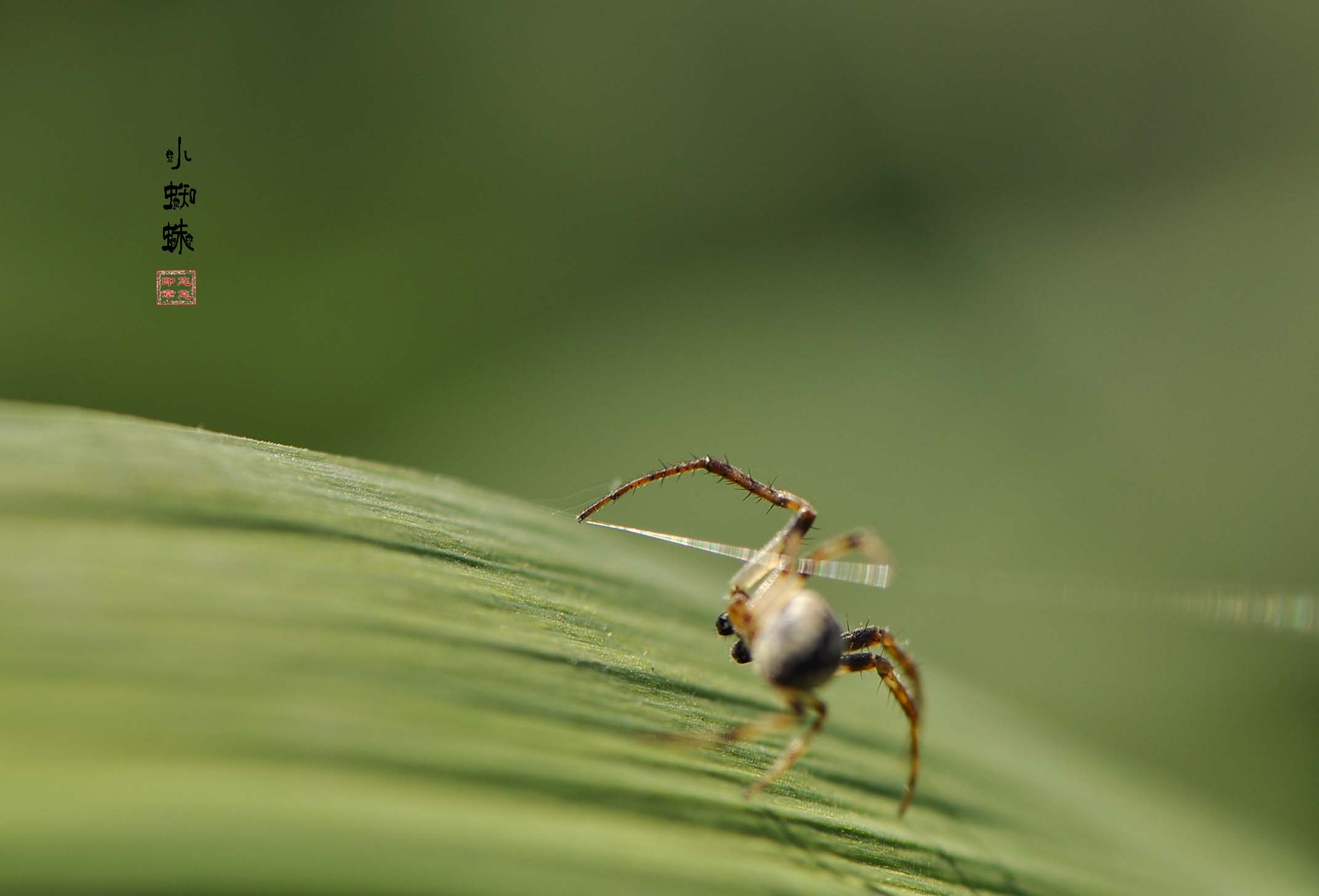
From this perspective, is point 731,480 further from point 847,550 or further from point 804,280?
point 804,280

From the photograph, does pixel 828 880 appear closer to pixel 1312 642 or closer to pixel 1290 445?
pixel 1312 642

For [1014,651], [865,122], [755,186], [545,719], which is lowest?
[1014,651]

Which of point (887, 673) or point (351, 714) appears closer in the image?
point (351, 714)

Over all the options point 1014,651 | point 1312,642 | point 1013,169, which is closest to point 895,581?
point 1014,651

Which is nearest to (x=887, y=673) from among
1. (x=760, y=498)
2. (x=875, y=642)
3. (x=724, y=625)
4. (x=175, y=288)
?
(x=875, y=642)

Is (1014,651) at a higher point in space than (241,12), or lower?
lower

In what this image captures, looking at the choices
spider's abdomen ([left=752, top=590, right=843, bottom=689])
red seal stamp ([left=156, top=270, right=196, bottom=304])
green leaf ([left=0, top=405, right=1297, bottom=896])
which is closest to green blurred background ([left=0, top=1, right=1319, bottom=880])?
red seal stamp ([left=156, top=270, right=196, bottom=304])
